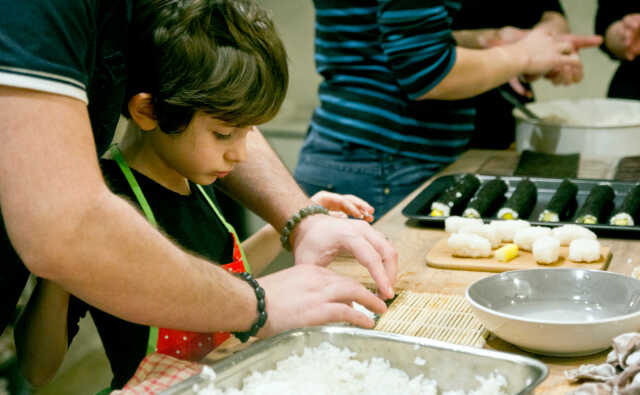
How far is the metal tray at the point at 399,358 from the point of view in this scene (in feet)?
2.96

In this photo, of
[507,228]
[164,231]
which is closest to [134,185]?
[164,231]

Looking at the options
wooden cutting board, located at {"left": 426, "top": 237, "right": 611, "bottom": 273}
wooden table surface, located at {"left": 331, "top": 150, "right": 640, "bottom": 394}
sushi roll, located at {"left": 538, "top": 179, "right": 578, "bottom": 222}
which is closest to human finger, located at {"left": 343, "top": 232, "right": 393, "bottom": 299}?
wooden table surface, located at {"left": 331, "top": 150, "right": 640, "bottom": 394}

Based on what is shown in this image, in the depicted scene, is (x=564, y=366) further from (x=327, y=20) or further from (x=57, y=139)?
(x=327, y=20)

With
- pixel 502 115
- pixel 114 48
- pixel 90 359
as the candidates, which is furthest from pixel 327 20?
pixel 90 359

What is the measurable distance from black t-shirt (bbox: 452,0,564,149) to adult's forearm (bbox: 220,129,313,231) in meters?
1.25

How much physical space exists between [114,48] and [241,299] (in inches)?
15.8

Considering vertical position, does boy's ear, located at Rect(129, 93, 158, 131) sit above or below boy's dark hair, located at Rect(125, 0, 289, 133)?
below

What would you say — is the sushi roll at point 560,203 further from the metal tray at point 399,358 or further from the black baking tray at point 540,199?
the metal tray at point 399,358

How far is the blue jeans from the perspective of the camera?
7.18 feet

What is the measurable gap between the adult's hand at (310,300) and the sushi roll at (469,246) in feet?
1.24

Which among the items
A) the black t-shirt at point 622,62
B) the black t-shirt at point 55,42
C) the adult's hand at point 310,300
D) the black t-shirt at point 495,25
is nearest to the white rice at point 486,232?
the adult's hand at point 310,300

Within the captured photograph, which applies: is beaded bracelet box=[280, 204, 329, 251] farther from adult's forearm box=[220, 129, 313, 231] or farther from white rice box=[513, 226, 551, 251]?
white rice box=[513, 226, 551, 251]

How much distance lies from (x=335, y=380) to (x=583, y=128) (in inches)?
58.5

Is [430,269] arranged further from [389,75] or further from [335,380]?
[389,75]
